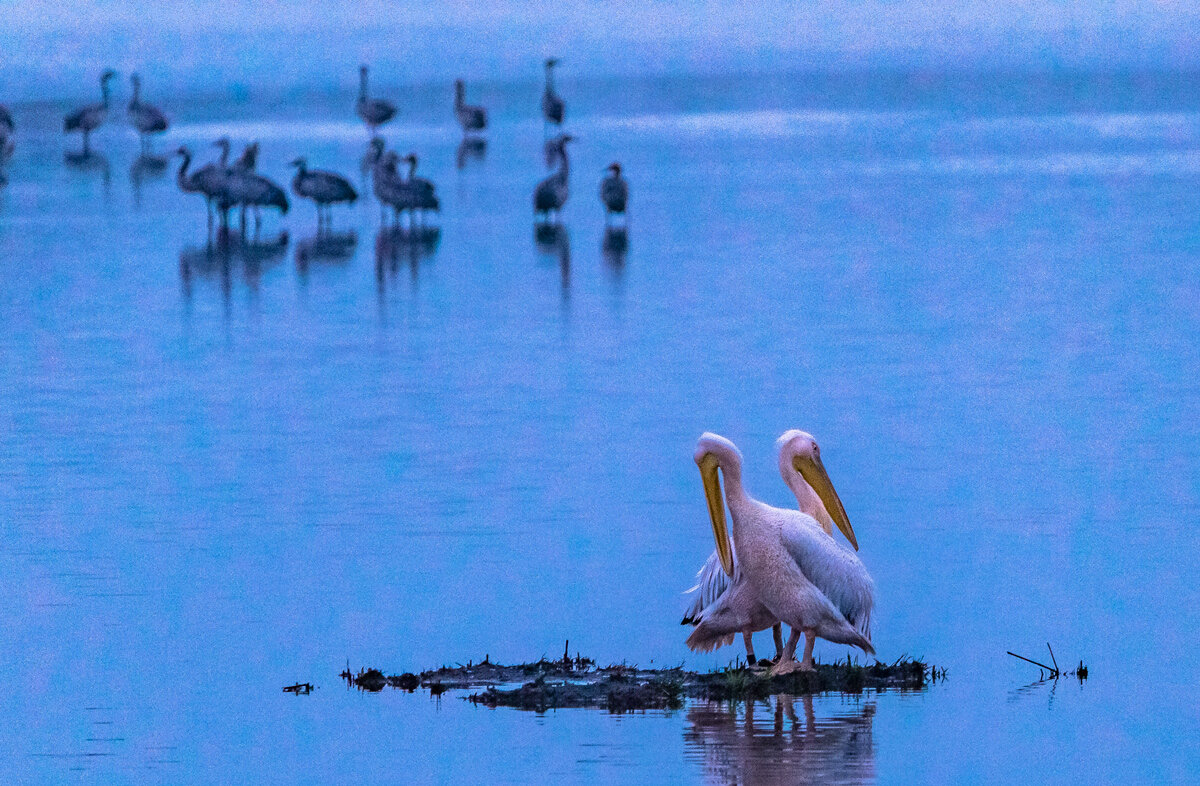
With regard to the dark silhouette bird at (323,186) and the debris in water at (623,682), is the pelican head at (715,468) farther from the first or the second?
the dark silhouette bird at (323,186)

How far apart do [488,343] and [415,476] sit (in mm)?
4784

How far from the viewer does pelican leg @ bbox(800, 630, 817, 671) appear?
22.6 ft

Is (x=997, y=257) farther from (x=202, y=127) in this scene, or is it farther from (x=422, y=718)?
(x=202, y=127)

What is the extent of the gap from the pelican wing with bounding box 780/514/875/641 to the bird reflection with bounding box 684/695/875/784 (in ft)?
1.37

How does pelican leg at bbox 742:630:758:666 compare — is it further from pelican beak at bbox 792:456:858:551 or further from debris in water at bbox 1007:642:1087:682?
debris in water at bbox 1007:642:1087:682

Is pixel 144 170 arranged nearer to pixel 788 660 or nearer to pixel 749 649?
pixel 749 649

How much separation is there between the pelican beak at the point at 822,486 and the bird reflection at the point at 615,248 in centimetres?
1155

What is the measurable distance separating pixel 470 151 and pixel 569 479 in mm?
29086

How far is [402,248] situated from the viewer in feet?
Result: 71.3

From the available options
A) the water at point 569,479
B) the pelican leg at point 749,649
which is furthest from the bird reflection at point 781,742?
the pelican leg at point 749,649

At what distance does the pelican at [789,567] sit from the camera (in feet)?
22.9

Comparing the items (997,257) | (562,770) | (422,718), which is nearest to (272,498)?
(422,718)

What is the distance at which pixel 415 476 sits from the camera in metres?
10.3

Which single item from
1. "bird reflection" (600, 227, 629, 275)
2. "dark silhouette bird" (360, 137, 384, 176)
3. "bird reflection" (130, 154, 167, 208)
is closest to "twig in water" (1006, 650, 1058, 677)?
"bird reflection" (600, 227, 629, 275)
